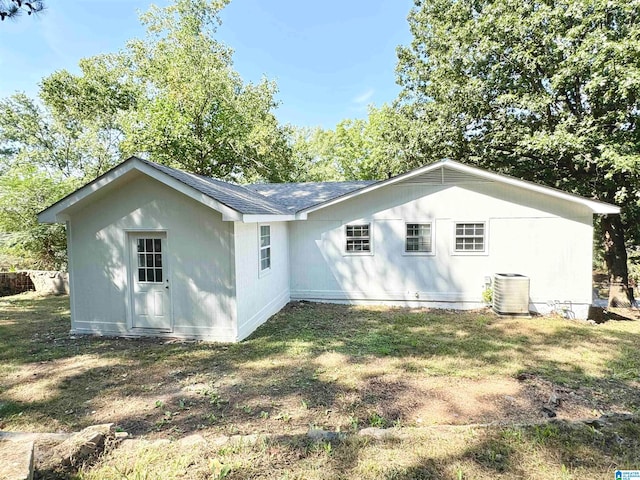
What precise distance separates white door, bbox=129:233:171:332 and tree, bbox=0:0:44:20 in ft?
12.9

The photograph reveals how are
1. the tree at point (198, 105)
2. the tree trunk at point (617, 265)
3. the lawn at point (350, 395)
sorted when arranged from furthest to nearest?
the tree at point (198, 105), the tree trunk at point (617, 265), the lawn at point (350, 395)

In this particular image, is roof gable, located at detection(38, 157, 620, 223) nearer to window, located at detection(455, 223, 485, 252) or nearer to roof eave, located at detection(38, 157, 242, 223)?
roof eave, located at detection(38, 157, 242, 223)

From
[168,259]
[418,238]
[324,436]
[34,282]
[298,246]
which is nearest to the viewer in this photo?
[324,436]

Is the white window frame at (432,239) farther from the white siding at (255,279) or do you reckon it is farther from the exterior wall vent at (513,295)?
the white siding at (255,279)

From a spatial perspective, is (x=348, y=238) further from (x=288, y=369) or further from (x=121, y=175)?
(x=121, y=175)

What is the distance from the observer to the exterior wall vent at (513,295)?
341 inches

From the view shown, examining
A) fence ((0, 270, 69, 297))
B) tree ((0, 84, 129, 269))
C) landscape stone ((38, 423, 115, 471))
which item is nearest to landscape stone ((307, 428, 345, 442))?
landscape stone ((38, 423, 115, 471))

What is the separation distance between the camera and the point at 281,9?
17578 mm

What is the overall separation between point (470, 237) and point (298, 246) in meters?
5.01

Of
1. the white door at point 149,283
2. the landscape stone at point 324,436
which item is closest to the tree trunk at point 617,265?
the landscape stone at point 324,436

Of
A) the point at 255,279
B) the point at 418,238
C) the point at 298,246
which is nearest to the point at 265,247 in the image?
the point at 255,279

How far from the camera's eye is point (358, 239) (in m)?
10.2

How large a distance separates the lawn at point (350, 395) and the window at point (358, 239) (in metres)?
2.56

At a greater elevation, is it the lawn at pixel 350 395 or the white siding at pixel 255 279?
the white siding at pixel 255 279
